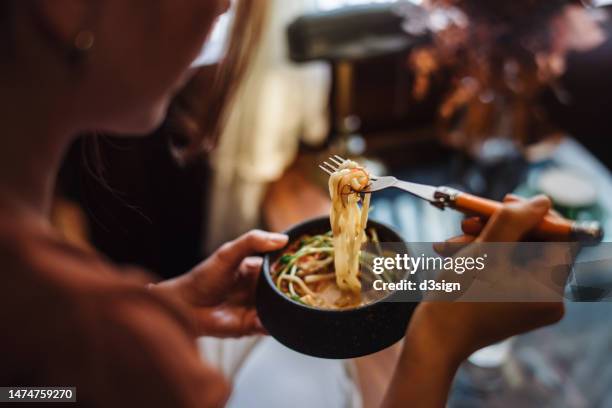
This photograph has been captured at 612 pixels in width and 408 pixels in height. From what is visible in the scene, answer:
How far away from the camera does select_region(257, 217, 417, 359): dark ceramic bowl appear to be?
704 mm

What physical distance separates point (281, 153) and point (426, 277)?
116 cm

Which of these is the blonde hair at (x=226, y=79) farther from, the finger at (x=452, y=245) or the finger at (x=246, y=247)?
the finger at (x=452, y=245)

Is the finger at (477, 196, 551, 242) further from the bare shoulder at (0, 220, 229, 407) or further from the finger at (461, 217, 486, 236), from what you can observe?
the bare shoulder at (0, 220, 229, 407)

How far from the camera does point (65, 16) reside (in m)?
0.47

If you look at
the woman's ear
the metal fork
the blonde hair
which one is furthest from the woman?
the blonde hair

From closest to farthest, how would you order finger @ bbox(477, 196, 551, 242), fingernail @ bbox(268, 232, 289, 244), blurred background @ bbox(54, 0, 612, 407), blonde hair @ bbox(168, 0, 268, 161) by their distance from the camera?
finger @ bbox(477, 196, 551, 242), fingernail @ bbox(268, 232, 289, 244), blonde hair @ bbox(168, 0, 268, 161), blurred background @ bbox(54, 0, 612, 407)

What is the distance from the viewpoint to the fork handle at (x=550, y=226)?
71 cm

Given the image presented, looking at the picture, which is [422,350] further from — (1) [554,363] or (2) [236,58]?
(1) [554,363]

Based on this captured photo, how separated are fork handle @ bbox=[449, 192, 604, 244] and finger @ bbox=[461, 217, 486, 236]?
0.04 ft

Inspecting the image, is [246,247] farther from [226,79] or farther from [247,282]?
[226,79]

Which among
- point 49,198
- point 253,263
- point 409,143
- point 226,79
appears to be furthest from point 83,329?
point 409,143

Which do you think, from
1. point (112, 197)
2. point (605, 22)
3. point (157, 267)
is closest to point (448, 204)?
point (112, 197)

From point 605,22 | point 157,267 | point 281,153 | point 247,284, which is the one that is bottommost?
point 157,267

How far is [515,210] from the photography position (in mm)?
705
